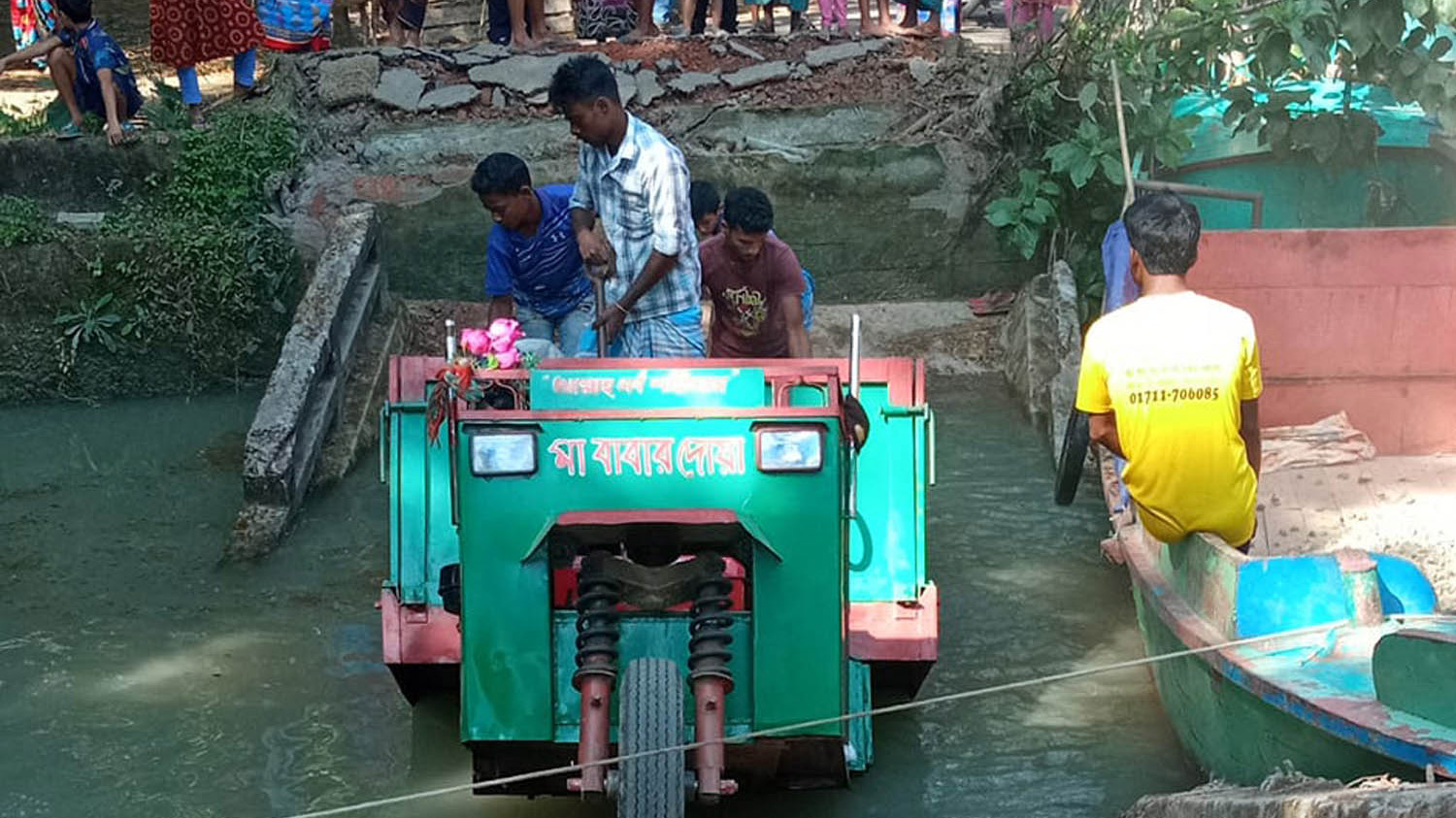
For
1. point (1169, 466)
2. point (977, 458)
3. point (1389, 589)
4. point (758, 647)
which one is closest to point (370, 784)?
point (758, 647)

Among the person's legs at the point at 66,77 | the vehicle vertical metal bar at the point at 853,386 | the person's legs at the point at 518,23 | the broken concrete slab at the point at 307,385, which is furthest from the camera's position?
the person's legs at the point at 518,23

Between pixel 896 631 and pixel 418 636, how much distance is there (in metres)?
1.49

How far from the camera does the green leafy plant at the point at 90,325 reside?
A: 9852 millimetres

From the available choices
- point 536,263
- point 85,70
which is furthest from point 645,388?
point 85,70

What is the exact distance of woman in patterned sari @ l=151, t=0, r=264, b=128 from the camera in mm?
11375

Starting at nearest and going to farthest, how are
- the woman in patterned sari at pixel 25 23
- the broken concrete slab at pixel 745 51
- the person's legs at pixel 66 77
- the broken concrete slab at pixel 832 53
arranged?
the person's legs at pixel 66 77
the broken concrete slab at pixel 832 53
the broken concrete slab at pixel 745 51
the woman in patterned sari at pixel 25 23

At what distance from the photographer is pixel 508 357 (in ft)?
17.2

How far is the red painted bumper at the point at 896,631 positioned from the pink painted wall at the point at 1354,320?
241 cm

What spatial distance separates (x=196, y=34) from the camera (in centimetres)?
1141

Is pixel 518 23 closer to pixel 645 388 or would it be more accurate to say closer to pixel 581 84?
pixel 581 84

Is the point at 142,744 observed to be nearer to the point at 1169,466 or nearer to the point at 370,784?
the point at 370,784

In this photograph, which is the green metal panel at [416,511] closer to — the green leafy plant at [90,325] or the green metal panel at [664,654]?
the green metal panel at [664,654]

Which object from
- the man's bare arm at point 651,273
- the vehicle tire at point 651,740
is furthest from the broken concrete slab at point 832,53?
the vehicle tire at point 651,740

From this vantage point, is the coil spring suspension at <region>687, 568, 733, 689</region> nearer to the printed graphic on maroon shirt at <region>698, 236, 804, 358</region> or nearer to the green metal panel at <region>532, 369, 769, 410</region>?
the green metal panel at <region>532, 369, 769, 410</region>
